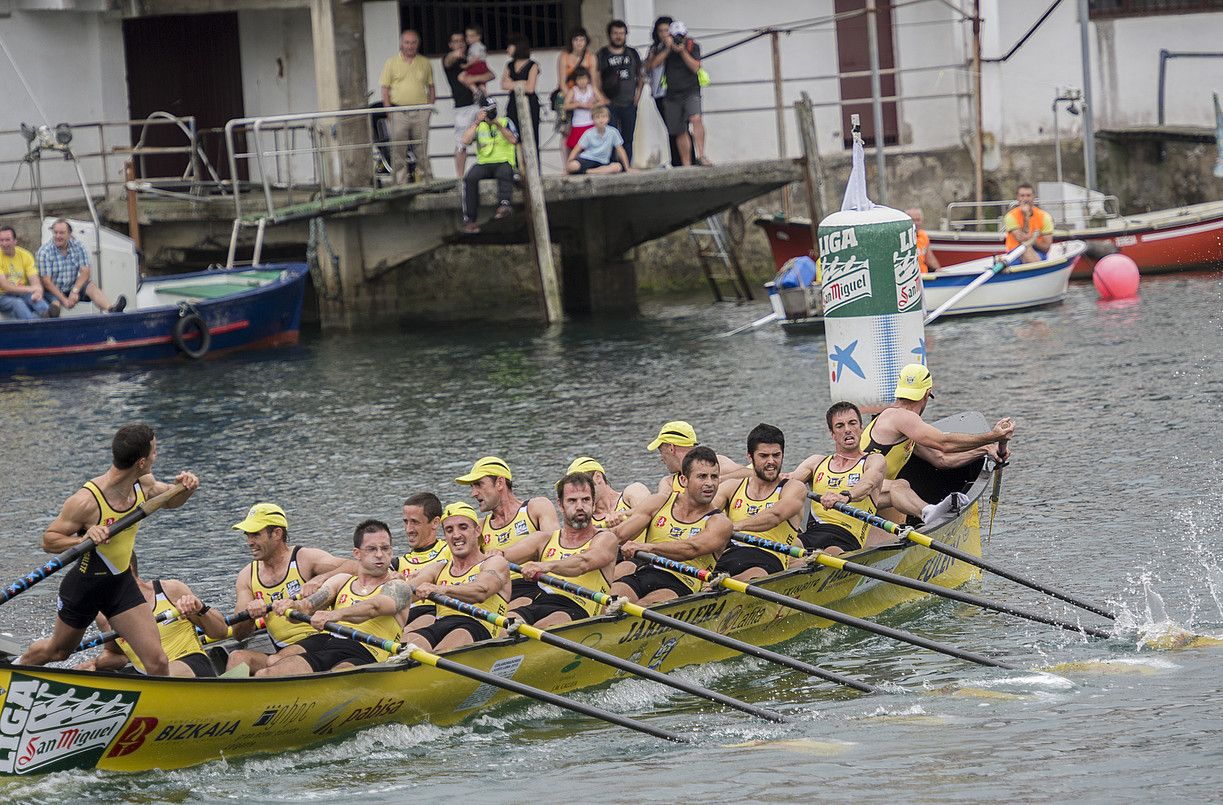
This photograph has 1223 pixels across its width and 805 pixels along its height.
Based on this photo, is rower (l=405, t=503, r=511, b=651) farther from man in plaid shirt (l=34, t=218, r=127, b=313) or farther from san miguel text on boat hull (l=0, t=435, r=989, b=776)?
man in plaid shirt (l=34, t=218, r=127, b=313)

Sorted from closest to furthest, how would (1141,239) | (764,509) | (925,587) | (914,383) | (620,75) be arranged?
(925,587)
(764,509)
(914,383)
(620,75)
(1141,239)

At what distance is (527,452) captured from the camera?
17.3 meters

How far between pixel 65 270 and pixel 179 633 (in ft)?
50.1

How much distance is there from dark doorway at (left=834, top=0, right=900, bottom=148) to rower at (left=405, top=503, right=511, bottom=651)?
20.4 meters

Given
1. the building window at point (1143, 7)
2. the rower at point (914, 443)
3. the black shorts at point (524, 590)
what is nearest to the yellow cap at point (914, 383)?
the rower at point (914, 443)

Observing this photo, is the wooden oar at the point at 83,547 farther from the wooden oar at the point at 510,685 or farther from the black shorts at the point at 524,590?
the black shorts at the point at 524,590

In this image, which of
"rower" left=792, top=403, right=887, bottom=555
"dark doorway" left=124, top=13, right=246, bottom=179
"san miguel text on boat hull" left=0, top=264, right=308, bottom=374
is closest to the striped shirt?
"san miguel text on boat hull" left=0, top=264, right=308, bottom=374

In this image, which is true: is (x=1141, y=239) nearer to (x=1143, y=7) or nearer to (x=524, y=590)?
(x=1143, y=7)

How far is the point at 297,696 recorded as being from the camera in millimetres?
9516

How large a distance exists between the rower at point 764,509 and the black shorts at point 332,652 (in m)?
2.58

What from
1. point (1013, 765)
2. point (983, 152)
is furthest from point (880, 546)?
point (983, 152)

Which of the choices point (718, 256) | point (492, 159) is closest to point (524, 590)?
point (492, 159)

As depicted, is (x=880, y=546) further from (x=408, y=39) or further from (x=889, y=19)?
(x=889, y=19)

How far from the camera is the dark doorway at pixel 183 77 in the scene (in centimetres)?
2911
